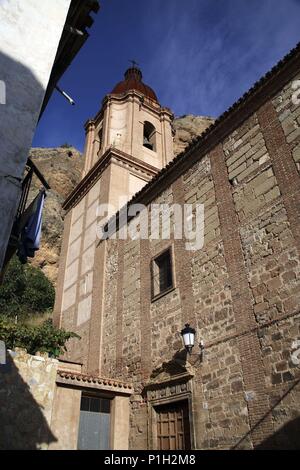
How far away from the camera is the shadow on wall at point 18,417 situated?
698 cm

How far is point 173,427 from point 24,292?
64.3 ft

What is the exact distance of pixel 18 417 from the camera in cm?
720

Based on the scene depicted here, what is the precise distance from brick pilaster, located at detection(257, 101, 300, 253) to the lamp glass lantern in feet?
9.38

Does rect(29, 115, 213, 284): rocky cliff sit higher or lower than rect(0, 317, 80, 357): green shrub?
higher

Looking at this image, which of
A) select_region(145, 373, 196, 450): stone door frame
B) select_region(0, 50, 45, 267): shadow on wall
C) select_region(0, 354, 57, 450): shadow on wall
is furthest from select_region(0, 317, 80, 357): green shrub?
select_region(0, 50, 45, 267): shadow on wall

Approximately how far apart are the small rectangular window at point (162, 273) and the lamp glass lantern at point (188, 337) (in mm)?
1882

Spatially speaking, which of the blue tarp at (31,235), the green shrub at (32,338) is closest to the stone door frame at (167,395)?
the green shrub at (32,338)

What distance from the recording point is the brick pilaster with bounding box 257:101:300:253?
269 inches

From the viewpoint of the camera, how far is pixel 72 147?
42031 mm

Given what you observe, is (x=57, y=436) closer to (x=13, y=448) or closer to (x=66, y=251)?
(x=13, y=448)

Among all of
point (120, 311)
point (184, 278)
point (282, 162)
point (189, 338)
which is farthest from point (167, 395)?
point (282, 162)

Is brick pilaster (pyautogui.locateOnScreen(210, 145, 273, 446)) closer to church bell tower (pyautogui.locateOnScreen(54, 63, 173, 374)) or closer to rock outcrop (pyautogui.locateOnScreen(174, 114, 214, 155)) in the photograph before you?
church bell tower (pyautogui.locateOnScreen(54, 63, 173, 374))

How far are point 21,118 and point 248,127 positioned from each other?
5.65 meters
